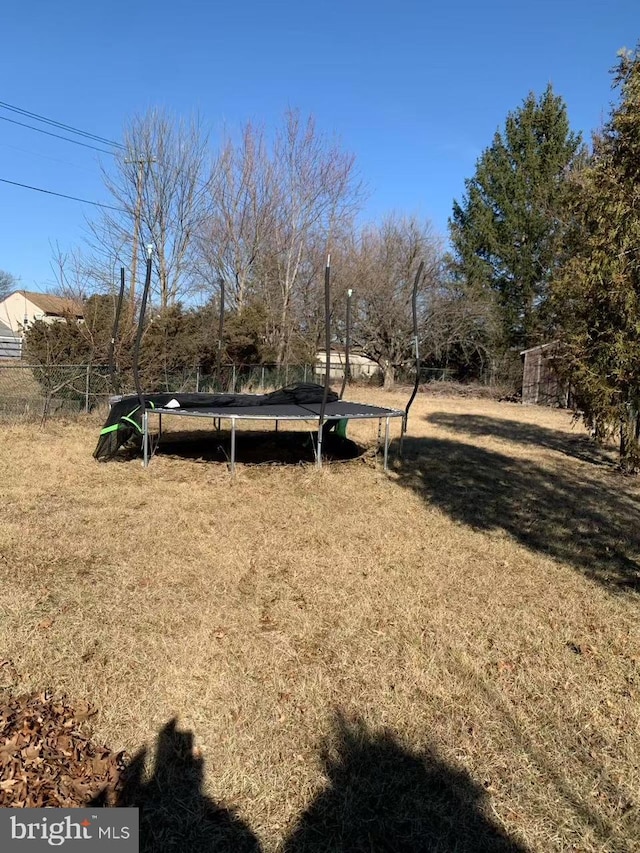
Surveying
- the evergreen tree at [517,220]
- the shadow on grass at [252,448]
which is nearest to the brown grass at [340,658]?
the shadow on grass at [252,448]

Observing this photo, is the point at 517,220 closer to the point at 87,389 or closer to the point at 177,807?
the point at 87,389

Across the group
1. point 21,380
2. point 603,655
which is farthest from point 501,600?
point 21,380

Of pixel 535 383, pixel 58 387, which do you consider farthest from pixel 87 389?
pixel 535 383

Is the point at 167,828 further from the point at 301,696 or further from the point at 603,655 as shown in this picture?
the point at 603,655

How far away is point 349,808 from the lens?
6.37 ft

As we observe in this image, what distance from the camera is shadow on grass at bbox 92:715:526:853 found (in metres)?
1.80

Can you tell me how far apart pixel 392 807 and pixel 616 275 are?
2.89 metres

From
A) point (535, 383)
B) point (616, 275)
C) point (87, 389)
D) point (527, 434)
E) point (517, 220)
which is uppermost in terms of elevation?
point (517, 220)

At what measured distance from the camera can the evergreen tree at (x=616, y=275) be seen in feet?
10.4

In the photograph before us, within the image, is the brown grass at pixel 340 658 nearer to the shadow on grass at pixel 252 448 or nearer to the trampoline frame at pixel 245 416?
the trampoline frame at pixel 245 416

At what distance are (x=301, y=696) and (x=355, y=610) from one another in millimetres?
941

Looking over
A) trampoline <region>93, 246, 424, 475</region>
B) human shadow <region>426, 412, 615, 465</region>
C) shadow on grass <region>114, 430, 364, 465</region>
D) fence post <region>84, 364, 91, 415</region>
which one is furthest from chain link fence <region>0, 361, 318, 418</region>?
human shadow <region>426, 412, 615, 465</region>

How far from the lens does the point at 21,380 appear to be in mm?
10375

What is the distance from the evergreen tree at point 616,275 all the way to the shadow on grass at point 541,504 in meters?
1.29
